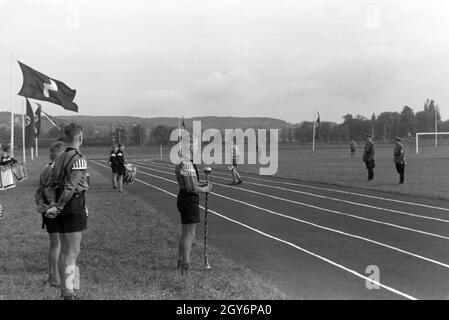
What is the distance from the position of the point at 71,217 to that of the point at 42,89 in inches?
629

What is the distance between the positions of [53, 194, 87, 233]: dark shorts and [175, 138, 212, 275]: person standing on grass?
1.75 meters

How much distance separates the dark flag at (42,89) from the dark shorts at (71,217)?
609 inches

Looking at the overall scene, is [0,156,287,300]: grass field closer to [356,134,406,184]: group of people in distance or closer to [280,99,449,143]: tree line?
[356,134,406,184]: group of people in distance

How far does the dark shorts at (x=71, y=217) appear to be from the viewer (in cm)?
584

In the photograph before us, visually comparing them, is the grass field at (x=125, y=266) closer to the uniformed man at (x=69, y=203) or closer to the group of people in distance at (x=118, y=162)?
the uniformed man at (x=69, y=203)

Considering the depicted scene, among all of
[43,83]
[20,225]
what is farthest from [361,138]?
[20,225]

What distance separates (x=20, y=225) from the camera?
37.1 ft

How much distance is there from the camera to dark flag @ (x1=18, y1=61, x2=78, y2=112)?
20531 mm

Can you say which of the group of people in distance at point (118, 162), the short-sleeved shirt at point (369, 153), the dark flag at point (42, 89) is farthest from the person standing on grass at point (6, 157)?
the short-sleeved shirt at point (369, 153)

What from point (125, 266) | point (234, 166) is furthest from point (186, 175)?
point (234, 166)

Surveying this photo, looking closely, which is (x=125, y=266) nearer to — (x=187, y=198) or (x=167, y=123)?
(x=187, y=198)

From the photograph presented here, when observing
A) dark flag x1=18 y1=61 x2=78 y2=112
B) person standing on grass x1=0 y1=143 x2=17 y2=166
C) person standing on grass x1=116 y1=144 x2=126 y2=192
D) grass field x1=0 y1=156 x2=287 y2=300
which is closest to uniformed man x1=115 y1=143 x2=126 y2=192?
person standing on grass x1=116 y1=144 x2=126 y2=192

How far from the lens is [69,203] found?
5.84 m
